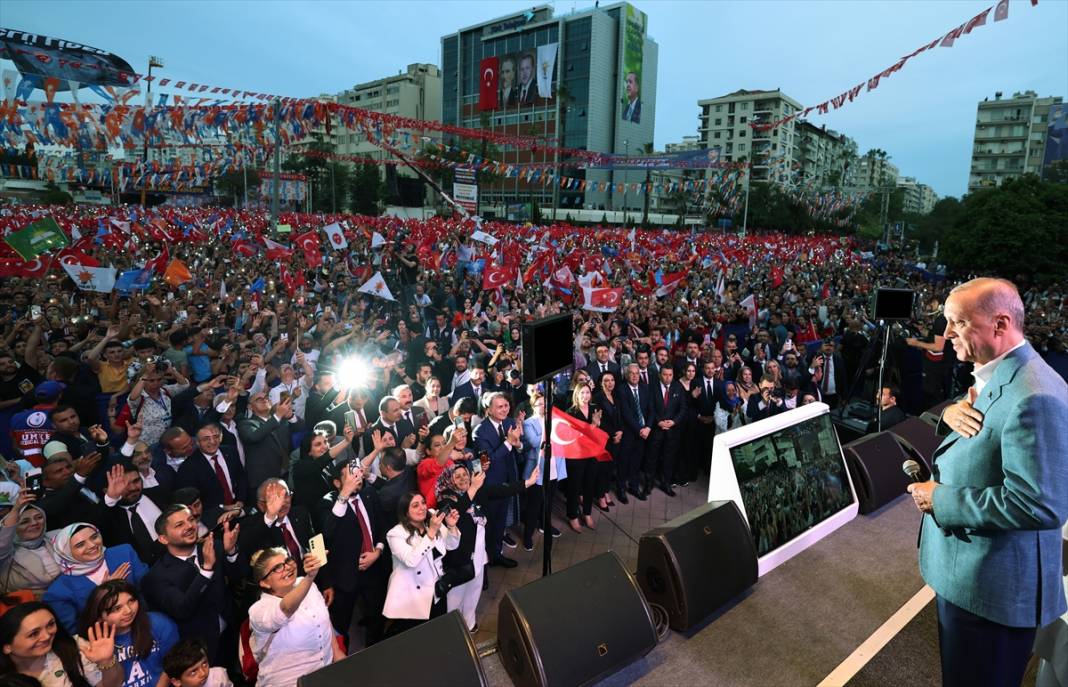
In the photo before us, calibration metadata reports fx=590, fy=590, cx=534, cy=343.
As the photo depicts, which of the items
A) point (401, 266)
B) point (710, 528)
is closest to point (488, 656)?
point (710, 528)

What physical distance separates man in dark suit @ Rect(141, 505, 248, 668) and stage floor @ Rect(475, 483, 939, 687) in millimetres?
1696

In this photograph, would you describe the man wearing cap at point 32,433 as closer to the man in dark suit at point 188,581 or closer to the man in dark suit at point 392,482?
the man in dark suit at point 188,581

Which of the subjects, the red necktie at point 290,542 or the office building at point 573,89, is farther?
the office building at point 573,89

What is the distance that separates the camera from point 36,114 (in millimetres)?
17016

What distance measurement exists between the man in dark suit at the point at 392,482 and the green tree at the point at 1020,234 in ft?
109

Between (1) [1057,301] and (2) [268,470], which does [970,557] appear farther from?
(1) [1057,301]

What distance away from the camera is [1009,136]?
290 ft

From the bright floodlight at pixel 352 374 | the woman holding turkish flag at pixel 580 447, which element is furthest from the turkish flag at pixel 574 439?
the bright floodlight at pixel 352 374

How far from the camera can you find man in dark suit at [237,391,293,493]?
5.61 m

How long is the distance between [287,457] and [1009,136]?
115m

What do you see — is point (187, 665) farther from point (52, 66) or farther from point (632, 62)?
point (632, 62)

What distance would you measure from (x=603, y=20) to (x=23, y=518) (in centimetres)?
9776

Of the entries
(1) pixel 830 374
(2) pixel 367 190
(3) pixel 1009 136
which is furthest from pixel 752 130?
(1) pixel 830 374

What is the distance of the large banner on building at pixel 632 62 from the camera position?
89.1 m
